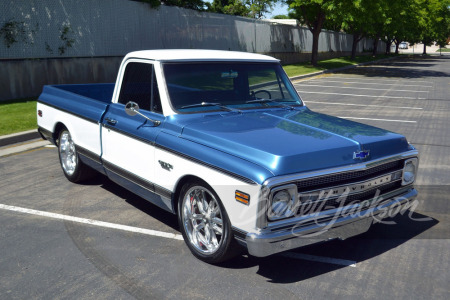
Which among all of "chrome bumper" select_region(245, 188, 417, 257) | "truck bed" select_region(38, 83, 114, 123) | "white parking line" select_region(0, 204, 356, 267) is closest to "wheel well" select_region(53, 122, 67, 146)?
"truck bed" select_region(38, 83, 114, 123)

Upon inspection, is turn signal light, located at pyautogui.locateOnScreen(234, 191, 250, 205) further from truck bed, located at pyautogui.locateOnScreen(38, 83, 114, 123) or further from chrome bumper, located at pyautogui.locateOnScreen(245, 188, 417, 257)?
truck bed, located at pyautogui.locateOnScreen(38, 83, 114, 123)

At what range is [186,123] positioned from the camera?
15.7ft

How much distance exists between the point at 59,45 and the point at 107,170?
472 inches

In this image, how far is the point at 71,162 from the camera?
278 inches

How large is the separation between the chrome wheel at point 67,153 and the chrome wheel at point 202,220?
285 cm

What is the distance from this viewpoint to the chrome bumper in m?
3.83

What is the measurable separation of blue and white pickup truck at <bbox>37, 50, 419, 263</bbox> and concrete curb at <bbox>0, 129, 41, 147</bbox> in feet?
13.6

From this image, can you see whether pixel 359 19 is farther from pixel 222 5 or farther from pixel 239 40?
pixel 222 5

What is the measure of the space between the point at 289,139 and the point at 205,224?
108 cm

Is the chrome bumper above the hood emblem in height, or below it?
below

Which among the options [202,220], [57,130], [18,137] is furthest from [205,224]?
[18,137]

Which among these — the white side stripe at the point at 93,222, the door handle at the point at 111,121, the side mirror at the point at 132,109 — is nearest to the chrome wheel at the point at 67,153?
the white side stripe at the point at 93,222

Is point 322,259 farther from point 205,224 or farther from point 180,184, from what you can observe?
point 180,184

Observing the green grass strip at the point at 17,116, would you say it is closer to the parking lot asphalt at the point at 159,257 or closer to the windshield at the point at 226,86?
the parking lot asphalt at the point at 159,257
